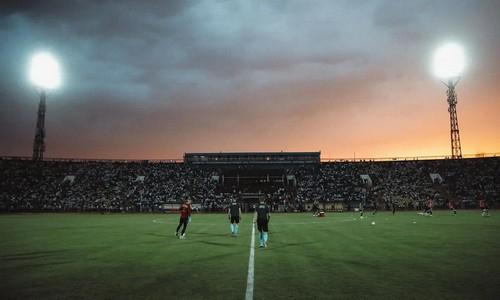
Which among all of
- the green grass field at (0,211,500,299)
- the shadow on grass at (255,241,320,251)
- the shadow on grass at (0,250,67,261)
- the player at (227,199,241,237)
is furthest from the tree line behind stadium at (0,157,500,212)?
the shadow on grass at (0,250,67,261)

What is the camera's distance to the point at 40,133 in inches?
2894

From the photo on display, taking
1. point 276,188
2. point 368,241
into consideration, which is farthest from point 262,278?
point 276,188

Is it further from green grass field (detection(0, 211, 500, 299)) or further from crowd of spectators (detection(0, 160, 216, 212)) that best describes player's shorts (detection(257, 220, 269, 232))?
crowd of spectators (detection(0, 160, 216, 212))

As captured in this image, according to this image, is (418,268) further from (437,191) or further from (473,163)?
(473,163)

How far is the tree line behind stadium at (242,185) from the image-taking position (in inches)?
2682

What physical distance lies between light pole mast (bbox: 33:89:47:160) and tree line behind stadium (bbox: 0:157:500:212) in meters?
3.30

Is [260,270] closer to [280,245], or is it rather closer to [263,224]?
[263,224]

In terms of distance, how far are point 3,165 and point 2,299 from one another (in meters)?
81.0

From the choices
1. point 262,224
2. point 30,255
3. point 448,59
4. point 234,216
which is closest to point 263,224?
point 262,224

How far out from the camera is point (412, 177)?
249 ft

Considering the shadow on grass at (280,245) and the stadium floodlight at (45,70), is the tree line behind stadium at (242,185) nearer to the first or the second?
the stadium floodlight at (45,70)

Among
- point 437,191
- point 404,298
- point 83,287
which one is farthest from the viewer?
point 437,191

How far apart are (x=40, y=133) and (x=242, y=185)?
141ft

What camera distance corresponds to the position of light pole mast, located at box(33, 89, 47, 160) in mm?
72062
